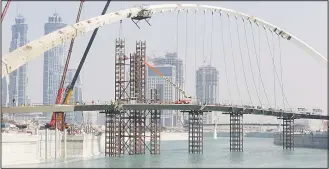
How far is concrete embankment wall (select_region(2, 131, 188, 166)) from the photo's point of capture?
7731 centimetres

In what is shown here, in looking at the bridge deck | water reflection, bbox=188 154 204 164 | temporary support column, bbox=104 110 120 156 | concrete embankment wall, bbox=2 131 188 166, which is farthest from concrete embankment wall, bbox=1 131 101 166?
water reflection, bbox=188 154 204 164

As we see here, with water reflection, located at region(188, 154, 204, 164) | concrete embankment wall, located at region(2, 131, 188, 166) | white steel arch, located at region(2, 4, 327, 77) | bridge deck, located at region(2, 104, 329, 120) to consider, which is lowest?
water reflection, located at region(188, 154, 204, 164)

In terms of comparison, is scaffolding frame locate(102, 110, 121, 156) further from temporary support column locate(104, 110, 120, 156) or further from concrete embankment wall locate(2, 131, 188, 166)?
concrete embankment wall locate(2, 131, 188, 166)

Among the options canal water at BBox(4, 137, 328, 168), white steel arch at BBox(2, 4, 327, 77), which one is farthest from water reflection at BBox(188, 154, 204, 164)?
white steel arch at BBox(2, 4, 327, 77)

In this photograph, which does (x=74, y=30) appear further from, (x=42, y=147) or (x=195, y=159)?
(x=195, y=159)

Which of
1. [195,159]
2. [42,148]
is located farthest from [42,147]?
[195,159]

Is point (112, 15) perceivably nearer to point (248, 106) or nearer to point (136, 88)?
point (136, 88)

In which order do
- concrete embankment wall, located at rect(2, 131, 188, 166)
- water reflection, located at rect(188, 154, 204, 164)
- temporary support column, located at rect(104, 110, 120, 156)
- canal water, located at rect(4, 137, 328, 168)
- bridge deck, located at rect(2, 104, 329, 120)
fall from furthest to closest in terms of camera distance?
temporary support column, located at rect(104, 110, 120, 156) < bridge deck, located at rect(2, 104, 329, 120) < water reflection, located at rect(188, 154, 204, 164) < concrete embankment wall, located at rect(2, 131, 188, 166) < canal water, located at rect(4, 137, 328, 168)

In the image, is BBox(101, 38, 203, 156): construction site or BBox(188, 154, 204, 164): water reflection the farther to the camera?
BBox(101, 38, 203, 156): construction site

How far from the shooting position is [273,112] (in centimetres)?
11800

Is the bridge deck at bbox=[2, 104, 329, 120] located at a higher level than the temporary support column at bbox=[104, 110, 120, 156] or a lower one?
higher

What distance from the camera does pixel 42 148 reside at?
285ft

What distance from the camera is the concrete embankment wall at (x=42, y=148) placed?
77312 millimetres

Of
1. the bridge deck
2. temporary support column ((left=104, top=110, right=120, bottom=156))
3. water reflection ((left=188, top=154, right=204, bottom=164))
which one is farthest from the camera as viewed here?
temporary support column ((left=104, top=110, right=120, bottom=156))
